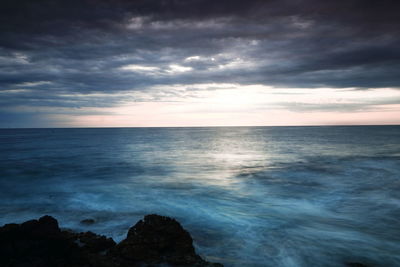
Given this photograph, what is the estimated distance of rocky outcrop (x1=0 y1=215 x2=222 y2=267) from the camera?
246 inches

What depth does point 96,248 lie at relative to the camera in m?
7.53

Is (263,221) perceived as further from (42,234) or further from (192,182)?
(192,182)

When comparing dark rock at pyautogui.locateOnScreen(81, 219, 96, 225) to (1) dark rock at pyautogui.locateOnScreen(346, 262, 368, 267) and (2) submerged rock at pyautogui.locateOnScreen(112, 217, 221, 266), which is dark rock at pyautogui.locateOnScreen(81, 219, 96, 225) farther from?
(1) dark rock at pyautogui.locateOnScreen(346, 262, 368, 267)

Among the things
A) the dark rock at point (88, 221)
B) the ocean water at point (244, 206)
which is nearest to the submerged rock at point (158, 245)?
the ocean water at point (244, 206)

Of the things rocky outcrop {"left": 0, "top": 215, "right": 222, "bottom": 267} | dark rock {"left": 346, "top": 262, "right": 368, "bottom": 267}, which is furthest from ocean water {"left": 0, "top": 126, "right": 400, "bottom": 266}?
rocky outcrop {"left": 0, "top": 215, "right": 222, "bottom": 267}

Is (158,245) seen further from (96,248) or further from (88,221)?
(88,221)

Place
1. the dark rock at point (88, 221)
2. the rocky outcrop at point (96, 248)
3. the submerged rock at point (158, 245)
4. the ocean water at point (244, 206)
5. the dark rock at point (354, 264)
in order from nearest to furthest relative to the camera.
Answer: the rocky outcrop at point (96, 248)
the submerged rock at point (158, 245)
the dark rock at point (354, 264)
the ocean water at point (244, 206)
the dark rock at point (88, 221)

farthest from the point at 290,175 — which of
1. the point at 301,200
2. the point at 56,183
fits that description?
the point at 56,183

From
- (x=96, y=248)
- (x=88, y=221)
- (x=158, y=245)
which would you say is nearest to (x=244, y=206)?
(x=88, y=221)

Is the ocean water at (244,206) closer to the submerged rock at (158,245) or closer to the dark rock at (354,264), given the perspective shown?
the dark rock at (354,264)

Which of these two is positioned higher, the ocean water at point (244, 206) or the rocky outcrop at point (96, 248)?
the rocky outcrop at point (96, 248)

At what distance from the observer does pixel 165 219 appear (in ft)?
25.6

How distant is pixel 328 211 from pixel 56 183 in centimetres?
1891

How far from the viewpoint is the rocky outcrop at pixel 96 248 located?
6.25m
